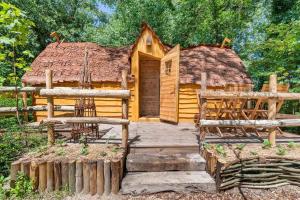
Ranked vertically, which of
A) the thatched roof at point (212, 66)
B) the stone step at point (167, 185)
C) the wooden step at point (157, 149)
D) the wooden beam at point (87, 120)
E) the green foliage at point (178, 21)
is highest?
the green foliage at point (178, 21)

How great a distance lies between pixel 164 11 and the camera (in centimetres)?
1338

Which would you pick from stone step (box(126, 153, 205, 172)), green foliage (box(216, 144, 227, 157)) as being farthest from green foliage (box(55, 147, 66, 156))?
green foliage (box(216, 144, 227, 157))

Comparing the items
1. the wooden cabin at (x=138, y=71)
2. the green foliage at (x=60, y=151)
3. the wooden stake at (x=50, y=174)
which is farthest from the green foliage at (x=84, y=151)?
the wooden cabin at (x=138, y=71)

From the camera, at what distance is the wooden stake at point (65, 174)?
4.00 metres

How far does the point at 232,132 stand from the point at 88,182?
4079mm

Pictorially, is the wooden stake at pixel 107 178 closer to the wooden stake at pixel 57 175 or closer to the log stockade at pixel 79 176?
the log stockade at pixel 79 176

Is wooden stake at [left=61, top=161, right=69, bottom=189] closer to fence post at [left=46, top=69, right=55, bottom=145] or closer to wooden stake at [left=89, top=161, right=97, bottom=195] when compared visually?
wooden stake at [left=89, top=161, right=97, bottom=195]

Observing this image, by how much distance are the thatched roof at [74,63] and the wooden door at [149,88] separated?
100 centimetres

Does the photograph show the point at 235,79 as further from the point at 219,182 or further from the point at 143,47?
the point at 219,182

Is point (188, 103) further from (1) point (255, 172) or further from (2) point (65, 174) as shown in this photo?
(2) point (65, 174)

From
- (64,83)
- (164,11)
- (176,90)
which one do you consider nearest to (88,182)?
(176,90)

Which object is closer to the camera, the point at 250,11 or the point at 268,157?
Result: the point at 268,157

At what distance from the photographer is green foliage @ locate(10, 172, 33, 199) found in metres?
3.79

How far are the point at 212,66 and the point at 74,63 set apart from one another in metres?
5.46
